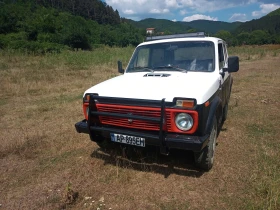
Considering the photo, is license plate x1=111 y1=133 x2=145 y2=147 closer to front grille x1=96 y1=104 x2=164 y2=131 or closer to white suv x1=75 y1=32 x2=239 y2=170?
white suv x1=75 y1=32 x2=239 y2=170

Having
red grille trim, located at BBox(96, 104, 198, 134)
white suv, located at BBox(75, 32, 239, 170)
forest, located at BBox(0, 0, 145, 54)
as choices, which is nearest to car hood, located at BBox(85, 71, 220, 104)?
white suv, located at BBox(75, 32, 239, 170)

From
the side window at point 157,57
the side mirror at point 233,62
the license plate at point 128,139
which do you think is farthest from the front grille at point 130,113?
the side mirror at point 233,62

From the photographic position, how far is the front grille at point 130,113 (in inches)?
119

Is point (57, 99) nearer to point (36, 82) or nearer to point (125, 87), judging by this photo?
point (36, 82)

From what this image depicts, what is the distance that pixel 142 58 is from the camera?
4590 mm

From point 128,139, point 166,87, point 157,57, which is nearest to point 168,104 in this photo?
point 166,87

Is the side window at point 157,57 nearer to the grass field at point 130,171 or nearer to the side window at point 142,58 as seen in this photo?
the side window at point 142,58

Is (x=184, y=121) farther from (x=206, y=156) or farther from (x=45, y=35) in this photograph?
(x=45, y=35)

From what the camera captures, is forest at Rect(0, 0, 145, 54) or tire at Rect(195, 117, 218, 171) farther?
forest at Rect(0, 0, 145, 54)

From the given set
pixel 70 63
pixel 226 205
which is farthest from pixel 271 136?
pixel 70 63

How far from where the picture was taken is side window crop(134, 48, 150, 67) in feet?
14.8

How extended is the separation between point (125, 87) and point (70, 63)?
52.8ft

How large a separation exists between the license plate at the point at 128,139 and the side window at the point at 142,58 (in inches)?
68.3

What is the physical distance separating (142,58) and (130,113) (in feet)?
5.85
